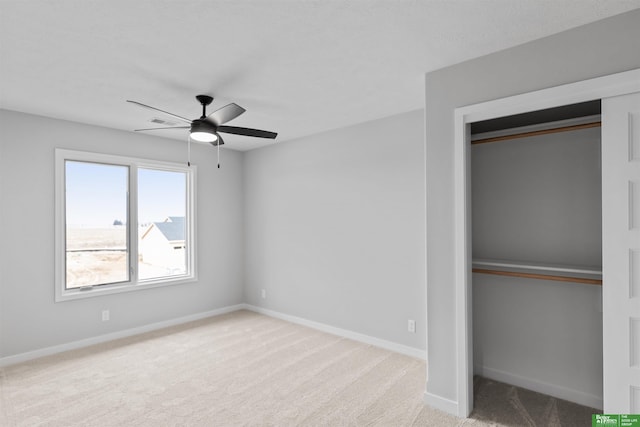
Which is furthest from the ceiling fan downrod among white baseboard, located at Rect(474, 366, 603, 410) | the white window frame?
white baseboard, located at Rect(474, 366, 603, 410)

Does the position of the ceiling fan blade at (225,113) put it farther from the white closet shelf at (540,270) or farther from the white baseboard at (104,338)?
the white baseboard at (104,338)

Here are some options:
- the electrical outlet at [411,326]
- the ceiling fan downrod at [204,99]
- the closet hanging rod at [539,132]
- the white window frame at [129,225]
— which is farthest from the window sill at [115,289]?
the closet hanging rod at [539,132]

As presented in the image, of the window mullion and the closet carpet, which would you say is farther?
the window mullion

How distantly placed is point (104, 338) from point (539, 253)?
191 inches

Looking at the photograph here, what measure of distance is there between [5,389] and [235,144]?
3.71m

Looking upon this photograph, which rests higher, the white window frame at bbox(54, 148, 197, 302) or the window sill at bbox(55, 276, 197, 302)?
the white window frame at bbox(54, 148, 197, 302)

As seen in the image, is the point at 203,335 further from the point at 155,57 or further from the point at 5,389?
the point at 155,57

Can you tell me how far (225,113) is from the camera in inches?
112

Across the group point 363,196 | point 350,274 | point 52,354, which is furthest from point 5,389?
point 363,196

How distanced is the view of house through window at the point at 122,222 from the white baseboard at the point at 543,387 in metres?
4.03

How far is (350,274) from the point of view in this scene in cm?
433

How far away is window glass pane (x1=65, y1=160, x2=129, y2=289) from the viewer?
4.11 metres

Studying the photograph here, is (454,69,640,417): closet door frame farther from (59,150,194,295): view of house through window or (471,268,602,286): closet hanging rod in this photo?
(59,150,194,295): view of house through window

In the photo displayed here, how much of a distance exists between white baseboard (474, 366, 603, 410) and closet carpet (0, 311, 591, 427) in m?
0.08
